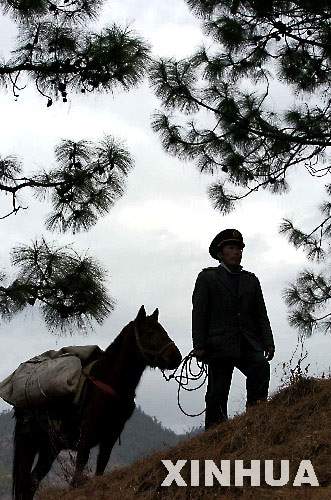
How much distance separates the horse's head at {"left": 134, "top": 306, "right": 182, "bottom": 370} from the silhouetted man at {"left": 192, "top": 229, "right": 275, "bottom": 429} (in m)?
0.24

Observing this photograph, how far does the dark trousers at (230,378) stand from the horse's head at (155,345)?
1.24 feet

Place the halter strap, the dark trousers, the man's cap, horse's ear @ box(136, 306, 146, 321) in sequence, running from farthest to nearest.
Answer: horse's ear @ box(136, 306, 146, 321), the man's cap, the halter strap, the dark trousers

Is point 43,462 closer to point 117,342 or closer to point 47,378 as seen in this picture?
point 47,378

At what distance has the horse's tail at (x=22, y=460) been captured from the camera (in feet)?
27.8

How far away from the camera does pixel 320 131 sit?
11633mm

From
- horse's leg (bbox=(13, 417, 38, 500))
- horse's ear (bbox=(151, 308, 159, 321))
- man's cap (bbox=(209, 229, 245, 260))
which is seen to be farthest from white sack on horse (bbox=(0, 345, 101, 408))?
man's cap (bbox=(209, 229, 245, 260))

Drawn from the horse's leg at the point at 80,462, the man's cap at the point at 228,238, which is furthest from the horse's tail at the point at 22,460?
the man's cap at the point at 228,238

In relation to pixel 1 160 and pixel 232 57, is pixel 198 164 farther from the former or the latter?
pixel 1 160

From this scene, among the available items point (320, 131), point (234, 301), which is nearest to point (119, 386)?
point (234, 301)

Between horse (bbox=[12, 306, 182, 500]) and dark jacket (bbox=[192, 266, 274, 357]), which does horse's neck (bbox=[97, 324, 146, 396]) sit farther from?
dark jacket (bbox=[192, 266, 274, 357])

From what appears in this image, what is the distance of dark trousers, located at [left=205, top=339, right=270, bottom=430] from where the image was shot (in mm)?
7797

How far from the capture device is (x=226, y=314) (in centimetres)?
794

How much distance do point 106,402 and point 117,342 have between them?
671 mm

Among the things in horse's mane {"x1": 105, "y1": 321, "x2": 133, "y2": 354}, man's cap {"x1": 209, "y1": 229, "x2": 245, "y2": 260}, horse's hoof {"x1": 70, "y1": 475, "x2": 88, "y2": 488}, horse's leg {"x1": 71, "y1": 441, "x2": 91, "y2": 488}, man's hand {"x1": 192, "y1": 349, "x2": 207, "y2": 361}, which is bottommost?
horse's hoof {"x1": 70, "y1": 475, "x2": 88, "y2": 488}
